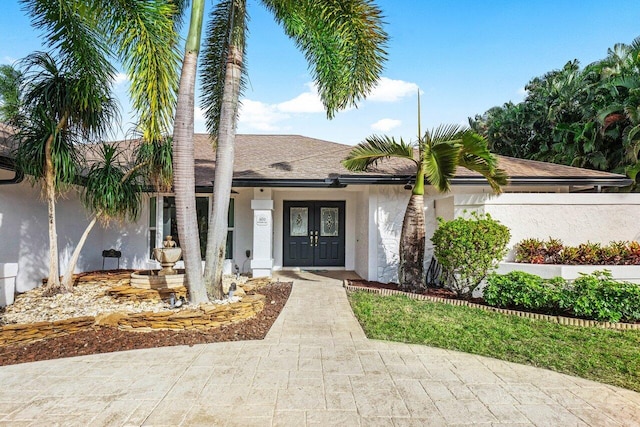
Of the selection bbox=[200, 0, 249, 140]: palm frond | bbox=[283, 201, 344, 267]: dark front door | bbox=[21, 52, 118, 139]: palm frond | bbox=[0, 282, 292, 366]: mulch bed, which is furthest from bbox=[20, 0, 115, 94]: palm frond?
bbox=[283, 201, 344, 267]: dark front door

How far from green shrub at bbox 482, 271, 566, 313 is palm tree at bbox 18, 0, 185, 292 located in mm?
6615

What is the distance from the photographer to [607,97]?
17984mm

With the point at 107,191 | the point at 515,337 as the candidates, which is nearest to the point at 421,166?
the point at 515,337

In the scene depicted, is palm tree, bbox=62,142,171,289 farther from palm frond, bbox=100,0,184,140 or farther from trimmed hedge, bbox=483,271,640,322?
trimmed hedge, bbox=483,271,640,322

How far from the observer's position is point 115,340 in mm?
4938

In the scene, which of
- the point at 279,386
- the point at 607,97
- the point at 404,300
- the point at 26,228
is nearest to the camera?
the point at 279,386

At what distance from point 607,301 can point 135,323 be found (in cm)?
761

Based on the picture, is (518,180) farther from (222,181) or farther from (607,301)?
(222,181)

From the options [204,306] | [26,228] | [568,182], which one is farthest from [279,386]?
[568,182]

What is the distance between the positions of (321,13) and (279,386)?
6506 mm

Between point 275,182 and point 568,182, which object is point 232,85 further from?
point 568,182

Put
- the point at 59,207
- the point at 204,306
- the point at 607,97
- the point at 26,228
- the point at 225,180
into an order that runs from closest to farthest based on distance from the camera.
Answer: the point at 204,306 → the point at 225,180 → the point at 26,228 → the point at 59,207 → the point at 607,97

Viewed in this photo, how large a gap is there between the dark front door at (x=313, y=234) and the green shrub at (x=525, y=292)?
579 cm

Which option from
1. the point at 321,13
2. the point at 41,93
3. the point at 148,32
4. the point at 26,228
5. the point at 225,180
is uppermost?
the point at 321,13
